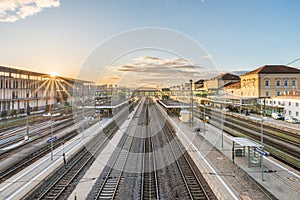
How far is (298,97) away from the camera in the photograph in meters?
30.8

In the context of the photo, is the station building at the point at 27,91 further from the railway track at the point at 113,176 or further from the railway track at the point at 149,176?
the railway track at the point at 149,176

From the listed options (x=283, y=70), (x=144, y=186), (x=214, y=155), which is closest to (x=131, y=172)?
(x=144, y=186)

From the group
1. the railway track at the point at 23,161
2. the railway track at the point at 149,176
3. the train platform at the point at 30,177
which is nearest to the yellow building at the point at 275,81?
the railway track at the point at 149,176

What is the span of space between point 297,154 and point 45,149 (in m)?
19.1

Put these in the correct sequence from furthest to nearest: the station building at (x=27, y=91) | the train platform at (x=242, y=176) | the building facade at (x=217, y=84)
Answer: the building facade at (x=217, y=84) < the station building at (x=27, y=91) < the train platform at (x=242, y=176)

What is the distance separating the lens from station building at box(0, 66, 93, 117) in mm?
38312

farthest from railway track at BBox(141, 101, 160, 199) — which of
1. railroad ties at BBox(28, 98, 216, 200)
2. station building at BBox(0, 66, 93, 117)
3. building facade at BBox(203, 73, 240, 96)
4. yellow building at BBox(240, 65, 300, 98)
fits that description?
building facade at BBox(203, 73, 240, 96)

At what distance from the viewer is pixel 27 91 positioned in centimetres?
4528

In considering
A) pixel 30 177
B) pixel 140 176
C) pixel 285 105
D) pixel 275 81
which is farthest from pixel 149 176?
pixel 275 81

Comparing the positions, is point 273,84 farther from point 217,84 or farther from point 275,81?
point 217,84

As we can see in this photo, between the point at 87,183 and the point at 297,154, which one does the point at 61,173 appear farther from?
the point at 297,154

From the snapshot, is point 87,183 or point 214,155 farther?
point 214,155

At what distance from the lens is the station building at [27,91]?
38.3m

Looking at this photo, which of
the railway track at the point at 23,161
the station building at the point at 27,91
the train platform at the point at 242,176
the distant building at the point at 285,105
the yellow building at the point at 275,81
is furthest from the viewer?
the yellow building at the point at 275,81
